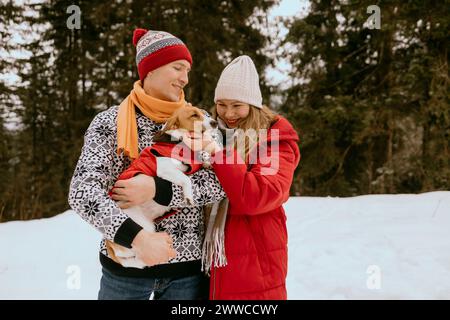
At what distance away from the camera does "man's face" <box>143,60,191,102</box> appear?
2.00m

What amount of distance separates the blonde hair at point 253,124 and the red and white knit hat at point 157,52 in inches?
16.9

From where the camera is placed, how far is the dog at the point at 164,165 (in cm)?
174

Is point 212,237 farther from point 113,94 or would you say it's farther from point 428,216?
point 113,94

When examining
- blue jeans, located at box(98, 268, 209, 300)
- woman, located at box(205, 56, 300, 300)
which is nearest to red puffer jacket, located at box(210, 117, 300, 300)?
woman, located at box(205, 56, 300, 300)

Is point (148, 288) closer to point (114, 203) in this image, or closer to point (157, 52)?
point (114, 203)

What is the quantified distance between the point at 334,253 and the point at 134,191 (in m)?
4.07

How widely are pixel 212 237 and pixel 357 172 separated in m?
9.80

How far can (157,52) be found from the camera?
2004 millimetres

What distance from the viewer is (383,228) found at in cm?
580

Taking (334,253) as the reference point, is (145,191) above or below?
above

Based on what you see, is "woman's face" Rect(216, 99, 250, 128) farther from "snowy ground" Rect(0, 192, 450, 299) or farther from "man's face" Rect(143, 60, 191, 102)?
"snowy ground" Rect(0, 192, 450, 299)

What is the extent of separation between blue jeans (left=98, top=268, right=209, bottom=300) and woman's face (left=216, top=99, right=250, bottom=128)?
0.81 metres

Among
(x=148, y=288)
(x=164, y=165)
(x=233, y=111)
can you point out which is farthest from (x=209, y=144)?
(x=148, y=288)

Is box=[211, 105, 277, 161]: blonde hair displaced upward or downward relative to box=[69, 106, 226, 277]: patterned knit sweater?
upward
